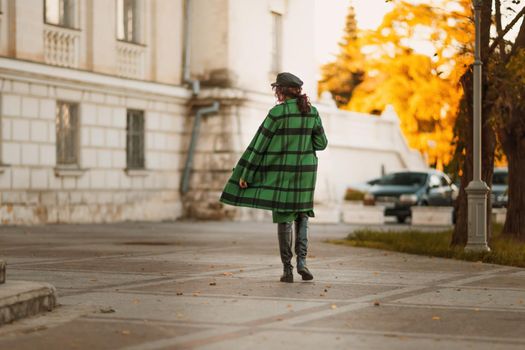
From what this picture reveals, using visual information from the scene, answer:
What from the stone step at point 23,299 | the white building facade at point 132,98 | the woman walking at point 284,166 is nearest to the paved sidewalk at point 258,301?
the stone step at point 23,299

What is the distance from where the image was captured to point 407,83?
49.5 metres

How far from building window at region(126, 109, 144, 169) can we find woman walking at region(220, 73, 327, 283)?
18.7m

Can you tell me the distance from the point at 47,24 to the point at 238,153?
7042 mm

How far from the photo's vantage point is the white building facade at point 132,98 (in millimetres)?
25062

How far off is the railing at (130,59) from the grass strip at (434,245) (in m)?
10.8

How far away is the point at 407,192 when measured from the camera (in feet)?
107

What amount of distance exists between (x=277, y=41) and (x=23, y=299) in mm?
26469

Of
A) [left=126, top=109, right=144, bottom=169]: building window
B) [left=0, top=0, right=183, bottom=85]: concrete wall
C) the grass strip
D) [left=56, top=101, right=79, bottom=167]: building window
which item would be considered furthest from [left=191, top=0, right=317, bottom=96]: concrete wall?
the grass strip

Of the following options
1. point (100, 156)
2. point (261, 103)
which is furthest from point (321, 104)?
point (100, 156)

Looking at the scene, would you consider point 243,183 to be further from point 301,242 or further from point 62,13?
point 62,13

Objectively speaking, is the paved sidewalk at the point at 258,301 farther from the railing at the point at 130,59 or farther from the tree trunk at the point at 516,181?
the railing at the point at 130,59

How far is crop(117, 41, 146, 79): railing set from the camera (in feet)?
94.3

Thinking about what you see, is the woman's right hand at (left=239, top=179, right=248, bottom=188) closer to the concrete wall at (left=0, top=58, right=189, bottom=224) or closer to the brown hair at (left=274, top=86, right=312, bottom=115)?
the brown hair at (left=274, top=86, right=312, bottom=115)

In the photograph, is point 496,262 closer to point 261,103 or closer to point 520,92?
point 520,92
